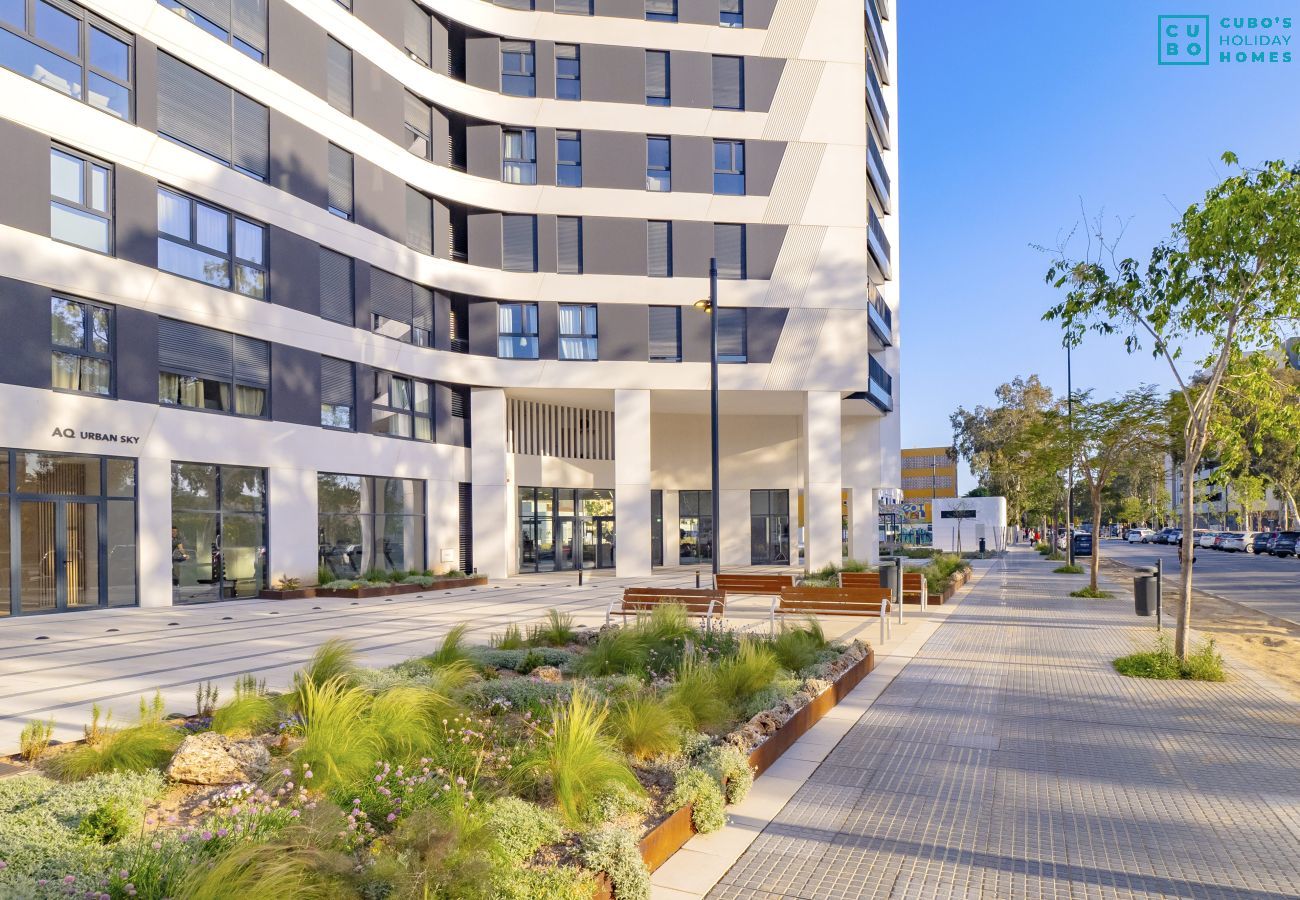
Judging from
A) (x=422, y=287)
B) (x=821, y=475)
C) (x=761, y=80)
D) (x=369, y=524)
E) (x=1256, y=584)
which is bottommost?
(x=1256, y=584)

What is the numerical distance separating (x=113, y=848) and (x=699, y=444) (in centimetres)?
3596

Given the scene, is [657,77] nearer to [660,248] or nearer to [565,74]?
[565,74]

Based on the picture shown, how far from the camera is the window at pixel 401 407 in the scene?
2739 centimetres

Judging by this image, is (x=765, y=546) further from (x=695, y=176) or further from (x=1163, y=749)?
(x=1163, y=749)

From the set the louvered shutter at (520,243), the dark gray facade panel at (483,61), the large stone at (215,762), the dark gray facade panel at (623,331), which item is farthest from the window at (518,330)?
the large stone at (215,762)

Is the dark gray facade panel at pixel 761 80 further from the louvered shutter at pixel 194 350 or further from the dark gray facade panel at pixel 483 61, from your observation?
the louvered shutter at pixel 194 350

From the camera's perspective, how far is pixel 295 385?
2395cm

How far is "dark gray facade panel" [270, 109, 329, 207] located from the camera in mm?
23219

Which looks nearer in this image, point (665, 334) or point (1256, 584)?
point (1256, 584)

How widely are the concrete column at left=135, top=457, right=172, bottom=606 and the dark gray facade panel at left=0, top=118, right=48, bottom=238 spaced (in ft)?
17.5

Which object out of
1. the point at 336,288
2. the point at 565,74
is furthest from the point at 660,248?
the point at 336,288

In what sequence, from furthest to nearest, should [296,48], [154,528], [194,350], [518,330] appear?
[518,330]
[296,48]
[194,350]
[154,528]

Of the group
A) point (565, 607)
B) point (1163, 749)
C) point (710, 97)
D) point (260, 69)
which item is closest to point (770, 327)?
point (710, 97)

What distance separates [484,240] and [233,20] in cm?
1056
